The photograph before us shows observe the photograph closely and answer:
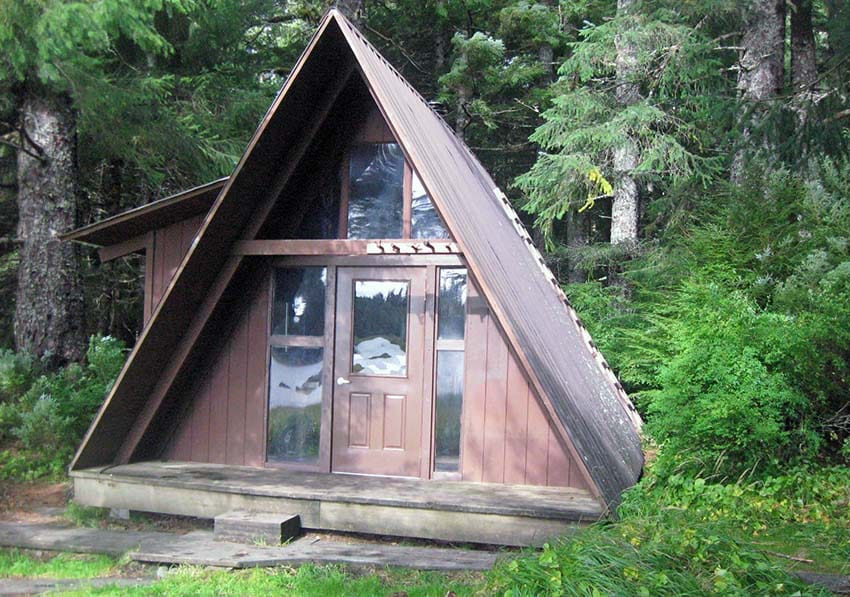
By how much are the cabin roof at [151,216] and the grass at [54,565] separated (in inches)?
121

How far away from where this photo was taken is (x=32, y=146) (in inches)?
389

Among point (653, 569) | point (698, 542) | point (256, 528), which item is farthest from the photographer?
point (256, 528)

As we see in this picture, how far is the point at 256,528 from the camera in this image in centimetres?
629

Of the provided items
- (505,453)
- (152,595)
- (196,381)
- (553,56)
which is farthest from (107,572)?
(553,56)

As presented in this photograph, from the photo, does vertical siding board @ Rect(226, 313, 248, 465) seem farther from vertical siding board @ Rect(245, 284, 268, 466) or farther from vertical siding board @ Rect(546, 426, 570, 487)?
vertical siding board @ Rect(546, 426, 570, 487)

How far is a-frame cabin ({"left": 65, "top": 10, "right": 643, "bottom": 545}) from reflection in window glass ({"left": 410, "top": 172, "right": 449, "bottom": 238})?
0.02m

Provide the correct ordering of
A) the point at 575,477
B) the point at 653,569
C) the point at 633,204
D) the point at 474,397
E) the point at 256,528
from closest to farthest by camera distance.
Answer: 1. the point at 653,569
2. the point at 256,528
3. the point at 575,477
4. the point at 474,397
5. the point at 633,204

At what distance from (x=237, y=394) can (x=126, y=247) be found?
196cm

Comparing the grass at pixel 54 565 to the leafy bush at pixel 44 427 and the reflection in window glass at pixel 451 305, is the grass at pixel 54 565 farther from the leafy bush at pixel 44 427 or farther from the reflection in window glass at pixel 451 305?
the reflection in window glass at pixel 451 305

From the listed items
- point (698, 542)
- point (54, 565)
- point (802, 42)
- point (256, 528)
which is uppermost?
point (802, 42)

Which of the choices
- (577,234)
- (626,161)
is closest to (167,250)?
(626,161)

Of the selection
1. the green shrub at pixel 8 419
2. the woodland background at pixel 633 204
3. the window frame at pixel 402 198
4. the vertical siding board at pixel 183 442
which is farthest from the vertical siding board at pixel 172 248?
the green shrub at pixel 8 419

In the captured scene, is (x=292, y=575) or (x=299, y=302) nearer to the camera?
(x=292, y=575)

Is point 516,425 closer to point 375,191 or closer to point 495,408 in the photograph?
point 495,408
